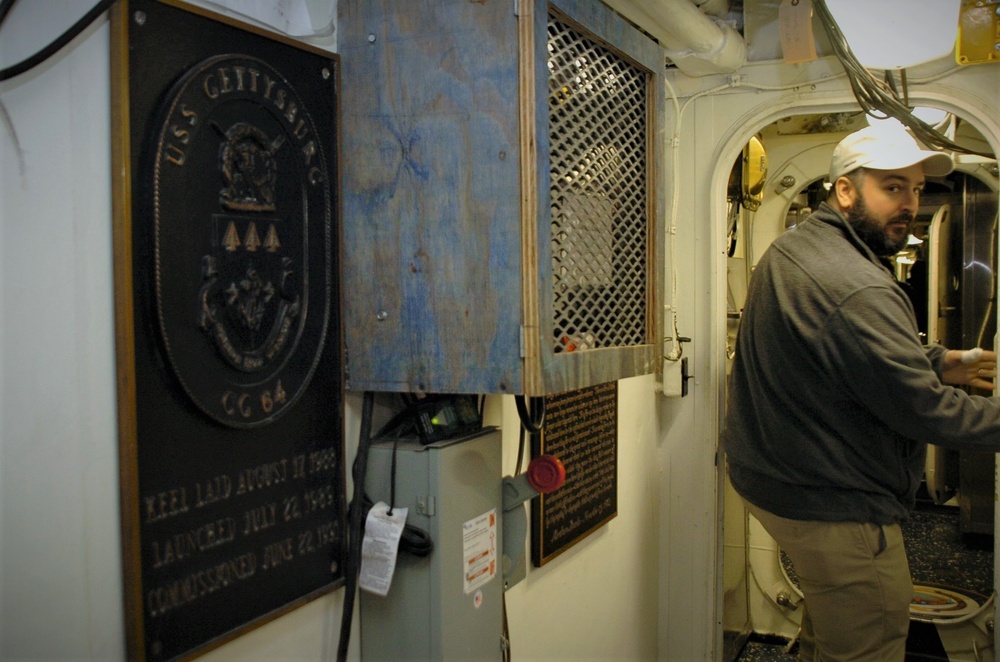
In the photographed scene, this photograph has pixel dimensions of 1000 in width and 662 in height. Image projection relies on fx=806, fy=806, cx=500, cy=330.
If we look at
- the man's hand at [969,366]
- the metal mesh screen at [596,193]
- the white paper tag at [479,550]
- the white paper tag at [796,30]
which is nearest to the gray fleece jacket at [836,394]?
the man's hand at [969,366]

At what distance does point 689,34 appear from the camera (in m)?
2.45

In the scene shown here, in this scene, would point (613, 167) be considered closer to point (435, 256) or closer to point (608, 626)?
point (435, 256)

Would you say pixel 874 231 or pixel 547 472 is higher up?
pixel 874 231

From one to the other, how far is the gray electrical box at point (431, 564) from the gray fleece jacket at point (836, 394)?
100cm

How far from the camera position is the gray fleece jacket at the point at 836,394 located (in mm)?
1997

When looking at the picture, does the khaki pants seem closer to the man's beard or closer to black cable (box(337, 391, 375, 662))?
the man's beard

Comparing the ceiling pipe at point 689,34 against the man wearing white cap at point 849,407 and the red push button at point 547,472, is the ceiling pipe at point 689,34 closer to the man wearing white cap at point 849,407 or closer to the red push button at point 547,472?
the man wearing white cap at point 849,407

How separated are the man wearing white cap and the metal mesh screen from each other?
603mm

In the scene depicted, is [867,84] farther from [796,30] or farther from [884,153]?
[884,153]

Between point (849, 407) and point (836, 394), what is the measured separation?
0.19 feet

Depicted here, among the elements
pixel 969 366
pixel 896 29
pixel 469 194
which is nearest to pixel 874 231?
pixel 969 366

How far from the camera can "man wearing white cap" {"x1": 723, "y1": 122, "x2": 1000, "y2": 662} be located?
2012 millimetres

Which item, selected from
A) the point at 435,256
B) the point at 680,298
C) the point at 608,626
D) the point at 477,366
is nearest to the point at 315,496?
the point at 477,366

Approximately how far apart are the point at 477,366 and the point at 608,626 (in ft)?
5.41
